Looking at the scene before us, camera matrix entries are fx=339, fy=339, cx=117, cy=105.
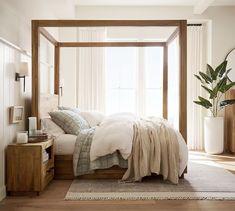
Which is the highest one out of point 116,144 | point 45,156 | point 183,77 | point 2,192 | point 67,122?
point 183,77

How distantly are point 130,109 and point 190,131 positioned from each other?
1.37 meters

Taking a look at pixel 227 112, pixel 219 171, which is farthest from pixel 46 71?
pixel 227 112

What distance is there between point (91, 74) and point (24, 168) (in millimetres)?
3945

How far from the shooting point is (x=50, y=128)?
4508mm

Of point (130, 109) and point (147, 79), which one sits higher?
point (147, 79)

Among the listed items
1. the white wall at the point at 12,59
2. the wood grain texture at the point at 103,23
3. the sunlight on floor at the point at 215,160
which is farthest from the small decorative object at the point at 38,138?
the sunlight on floor at the point at 215,160

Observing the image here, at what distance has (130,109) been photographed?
293 inches

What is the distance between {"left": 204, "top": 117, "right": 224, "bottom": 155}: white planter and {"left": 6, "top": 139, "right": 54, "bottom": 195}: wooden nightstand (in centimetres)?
389

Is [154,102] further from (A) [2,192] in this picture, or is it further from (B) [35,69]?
(A) [2,192]

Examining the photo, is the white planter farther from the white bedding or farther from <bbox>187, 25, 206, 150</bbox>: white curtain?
the white bedding

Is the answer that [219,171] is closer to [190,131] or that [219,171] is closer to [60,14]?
Answer: [190,131]

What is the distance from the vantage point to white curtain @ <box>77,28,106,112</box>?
23.6ft

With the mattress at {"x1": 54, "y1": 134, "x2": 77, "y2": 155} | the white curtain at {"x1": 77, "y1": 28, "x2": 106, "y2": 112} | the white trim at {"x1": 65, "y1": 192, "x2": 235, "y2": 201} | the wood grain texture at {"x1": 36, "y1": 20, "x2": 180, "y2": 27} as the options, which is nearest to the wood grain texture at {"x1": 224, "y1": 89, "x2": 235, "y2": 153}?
the white curtain at {"x1": 77, "y1": 28, "x2": 106, "y2": 112}

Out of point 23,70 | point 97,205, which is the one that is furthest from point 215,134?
point 23,70
